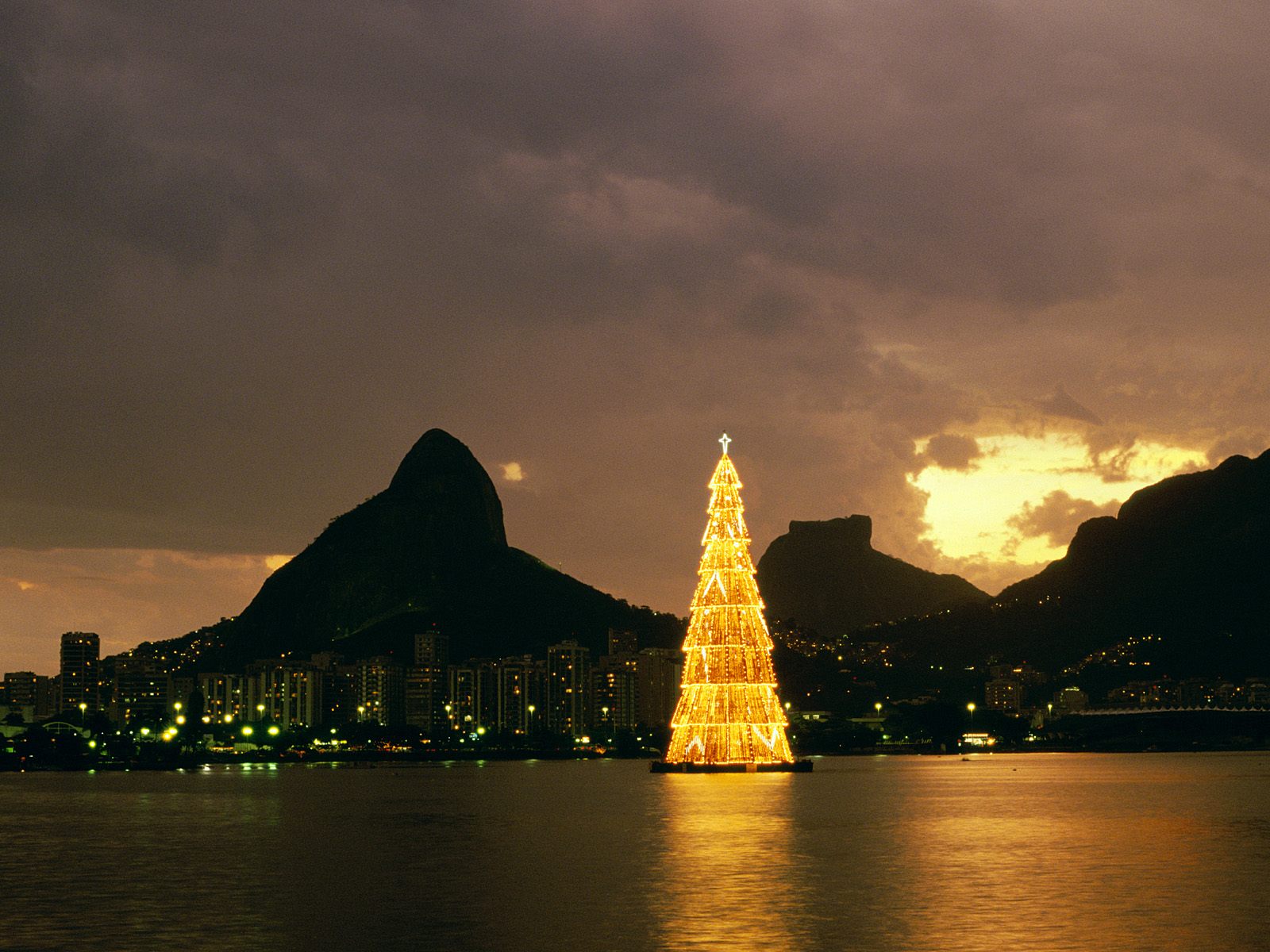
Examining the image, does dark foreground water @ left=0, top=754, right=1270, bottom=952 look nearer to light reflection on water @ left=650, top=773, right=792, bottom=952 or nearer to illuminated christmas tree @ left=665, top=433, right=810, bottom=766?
light reflection on water @ left=650, top=773, right=792, bottom=952

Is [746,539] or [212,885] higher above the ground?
[746,539]

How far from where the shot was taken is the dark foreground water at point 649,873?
3366cm

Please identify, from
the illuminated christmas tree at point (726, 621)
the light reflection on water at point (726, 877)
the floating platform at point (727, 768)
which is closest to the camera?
the light reflection on water at point (726, 877)

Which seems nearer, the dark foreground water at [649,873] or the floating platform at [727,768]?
the dark foreground water at [649,873]

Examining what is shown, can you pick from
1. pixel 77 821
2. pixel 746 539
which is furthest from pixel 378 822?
pixel 746 539

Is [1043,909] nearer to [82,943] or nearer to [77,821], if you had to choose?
[82,943]

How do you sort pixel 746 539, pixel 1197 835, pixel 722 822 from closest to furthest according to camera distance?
pixel 1197 835, pixel 722 822, pixel 746 539

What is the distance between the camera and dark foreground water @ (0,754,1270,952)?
33656 mm

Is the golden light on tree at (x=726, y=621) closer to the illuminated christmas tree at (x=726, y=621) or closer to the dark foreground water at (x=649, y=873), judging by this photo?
the illuminated christmas tree at (x=726, y=621)

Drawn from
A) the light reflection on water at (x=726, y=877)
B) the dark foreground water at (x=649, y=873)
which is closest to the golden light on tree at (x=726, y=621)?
the dark foreground water at (x=649, y=873)

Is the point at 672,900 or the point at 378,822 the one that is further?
the point at 378,822

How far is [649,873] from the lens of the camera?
47.7 m

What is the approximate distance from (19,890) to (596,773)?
461ft

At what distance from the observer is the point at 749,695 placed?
341 feet
